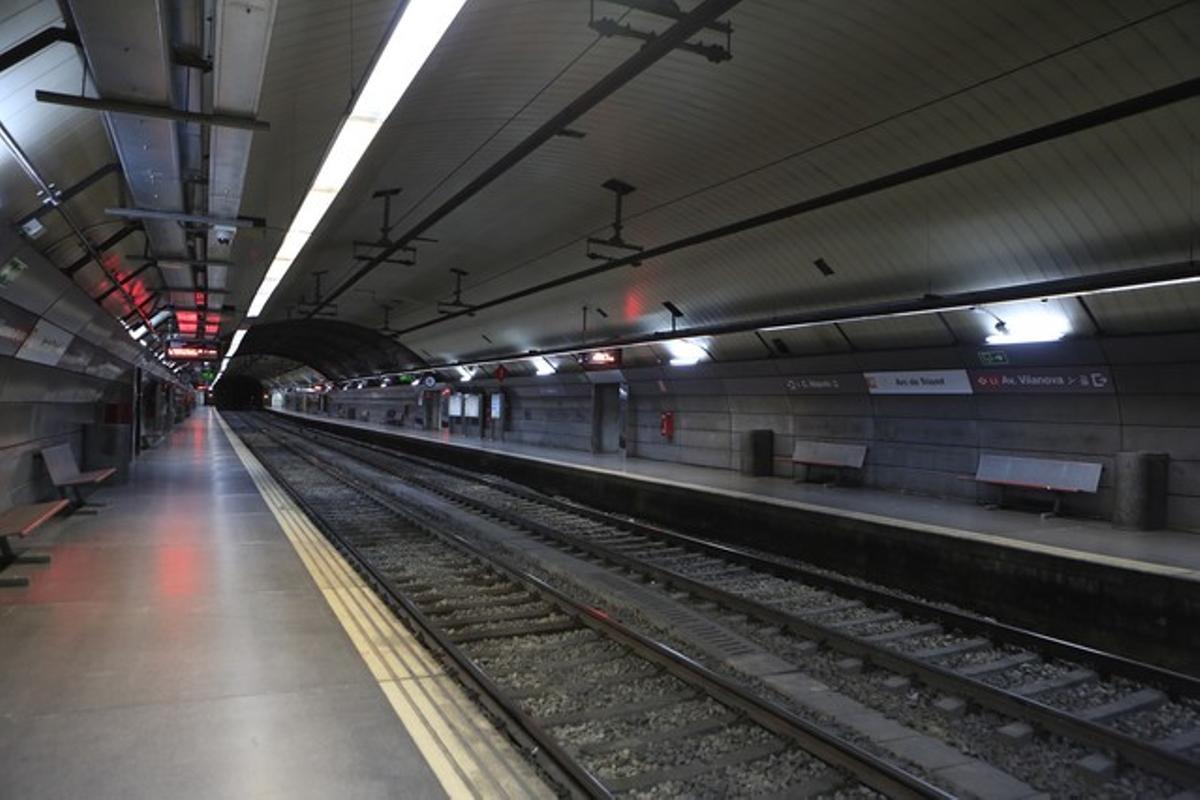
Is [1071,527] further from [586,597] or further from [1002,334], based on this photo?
[586,597]

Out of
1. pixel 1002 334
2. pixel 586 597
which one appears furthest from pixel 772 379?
pixel 586 597

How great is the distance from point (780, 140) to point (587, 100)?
2.68 m

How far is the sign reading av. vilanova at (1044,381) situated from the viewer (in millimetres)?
9680

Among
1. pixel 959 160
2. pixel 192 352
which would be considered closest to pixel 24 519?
pixel 959 160

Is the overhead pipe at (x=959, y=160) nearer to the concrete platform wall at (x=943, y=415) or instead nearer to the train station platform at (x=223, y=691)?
the concrete platform wall at (x=943, y=415)

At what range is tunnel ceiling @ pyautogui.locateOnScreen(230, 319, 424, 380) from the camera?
3312 centimetres

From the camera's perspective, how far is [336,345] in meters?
40.0

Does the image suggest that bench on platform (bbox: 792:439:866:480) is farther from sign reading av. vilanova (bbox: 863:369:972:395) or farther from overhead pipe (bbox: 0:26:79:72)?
overhead pipe (bbox: 0:26:79:72)

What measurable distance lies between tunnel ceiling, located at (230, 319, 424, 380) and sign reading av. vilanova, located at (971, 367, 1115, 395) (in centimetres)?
2484

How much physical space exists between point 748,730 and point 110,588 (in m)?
5.26

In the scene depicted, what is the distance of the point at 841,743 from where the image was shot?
3918mm

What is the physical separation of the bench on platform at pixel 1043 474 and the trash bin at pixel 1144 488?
65cm

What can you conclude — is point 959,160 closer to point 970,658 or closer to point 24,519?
point 970,658

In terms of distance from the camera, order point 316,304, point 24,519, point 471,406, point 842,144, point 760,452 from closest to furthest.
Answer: point 24,519 → point 842,144 → point 760,452 → point 316,304 → point 471,406
